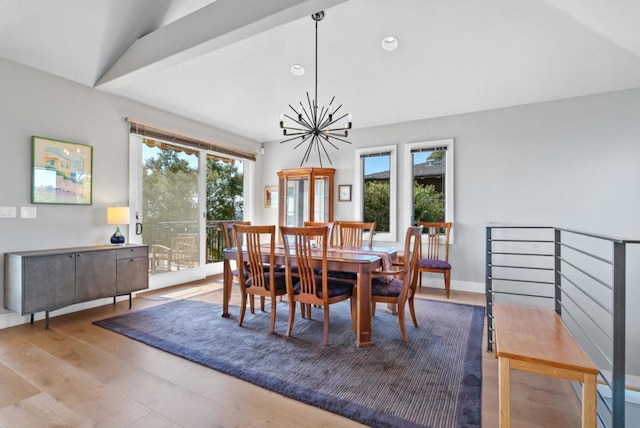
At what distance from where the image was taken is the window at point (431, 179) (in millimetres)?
4777

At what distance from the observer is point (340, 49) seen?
3666 mm

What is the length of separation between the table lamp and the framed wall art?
301 millimetres

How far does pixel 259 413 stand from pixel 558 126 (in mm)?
4796

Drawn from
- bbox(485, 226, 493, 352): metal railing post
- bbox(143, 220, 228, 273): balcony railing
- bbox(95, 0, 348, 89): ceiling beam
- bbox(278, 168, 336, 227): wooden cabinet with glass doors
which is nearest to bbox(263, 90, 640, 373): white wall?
bbox(278, 168, 336, 227): wooden cabinet with glass doors

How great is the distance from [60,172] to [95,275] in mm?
1226

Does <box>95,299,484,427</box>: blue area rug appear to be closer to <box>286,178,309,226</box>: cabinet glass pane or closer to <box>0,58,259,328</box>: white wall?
<box>0,58,259,328</box>: white wall

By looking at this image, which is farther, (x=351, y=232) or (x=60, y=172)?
(x=351, y=232)

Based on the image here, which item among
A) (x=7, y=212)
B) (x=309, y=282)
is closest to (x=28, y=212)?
(x=7, y=212)

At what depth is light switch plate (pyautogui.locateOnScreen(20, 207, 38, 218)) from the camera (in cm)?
323

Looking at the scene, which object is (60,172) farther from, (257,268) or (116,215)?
(257,268)

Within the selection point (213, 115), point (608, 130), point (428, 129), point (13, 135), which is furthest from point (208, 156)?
point (608, 130)

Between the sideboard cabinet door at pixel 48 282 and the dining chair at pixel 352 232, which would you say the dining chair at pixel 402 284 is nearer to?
the dining chair at pixel 352 232

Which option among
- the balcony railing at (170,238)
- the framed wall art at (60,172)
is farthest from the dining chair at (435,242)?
the framed wall art at (60,172)

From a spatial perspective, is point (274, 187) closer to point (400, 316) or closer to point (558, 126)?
point (400, 316)
